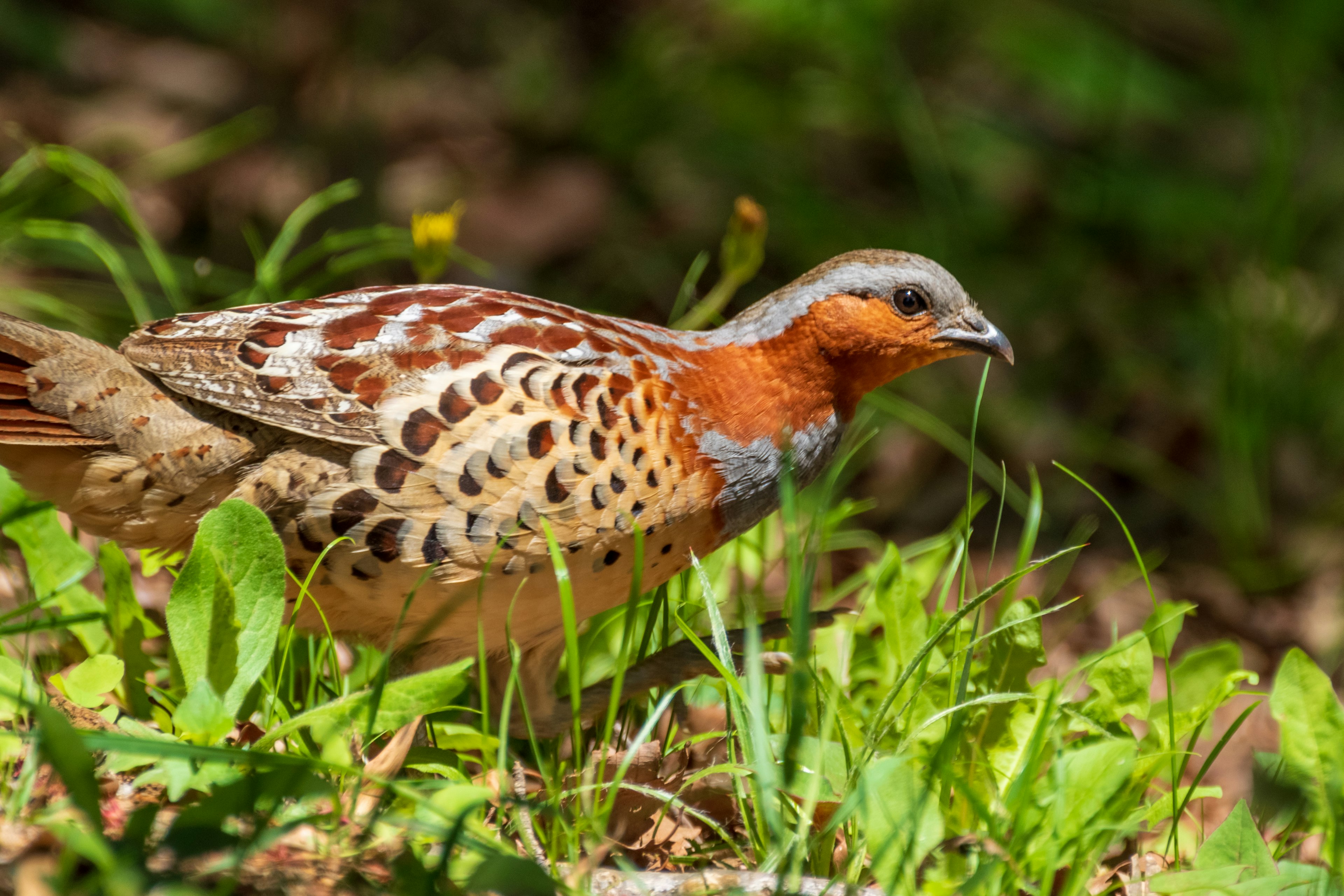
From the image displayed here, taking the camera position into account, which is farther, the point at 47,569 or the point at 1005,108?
the point at 1005,108

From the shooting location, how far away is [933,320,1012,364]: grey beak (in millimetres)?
3605

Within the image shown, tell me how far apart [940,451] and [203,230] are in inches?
180

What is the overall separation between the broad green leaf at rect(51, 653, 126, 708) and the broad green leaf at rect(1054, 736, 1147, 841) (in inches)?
89.2

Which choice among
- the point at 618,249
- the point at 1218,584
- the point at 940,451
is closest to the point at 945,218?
the point at 940,451

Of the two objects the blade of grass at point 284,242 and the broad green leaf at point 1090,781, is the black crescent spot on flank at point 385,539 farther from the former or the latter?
the broad green leaf at point 1090,781

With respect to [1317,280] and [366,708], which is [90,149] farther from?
[1317,280]

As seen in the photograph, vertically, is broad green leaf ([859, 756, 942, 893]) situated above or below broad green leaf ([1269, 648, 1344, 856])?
above

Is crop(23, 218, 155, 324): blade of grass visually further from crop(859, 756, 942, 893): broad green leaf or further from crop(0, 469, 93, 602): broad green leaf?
crop(859, 756, 942, 893): broad green leaf

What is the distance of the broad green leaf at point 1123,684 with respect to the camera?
334cm

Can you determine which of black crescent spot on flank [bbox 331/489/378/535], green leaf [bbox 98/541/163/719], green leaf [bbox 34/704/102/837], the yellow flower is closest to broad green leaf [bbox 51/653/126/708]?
green leaf [bbox 98/541/163/719]

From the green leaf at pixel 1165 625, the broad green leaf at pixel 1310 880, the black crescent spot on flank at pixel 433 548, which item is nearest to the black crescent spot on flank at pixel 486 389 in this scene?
the black crescent spot on flank at pixel 433 548

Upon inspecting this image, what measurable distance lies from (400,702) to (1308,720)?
2316mm

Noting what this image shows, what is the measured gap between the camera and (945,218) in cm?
729

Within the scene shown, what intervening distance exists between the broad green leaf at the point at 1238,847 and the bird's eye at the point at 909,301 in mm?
1546
